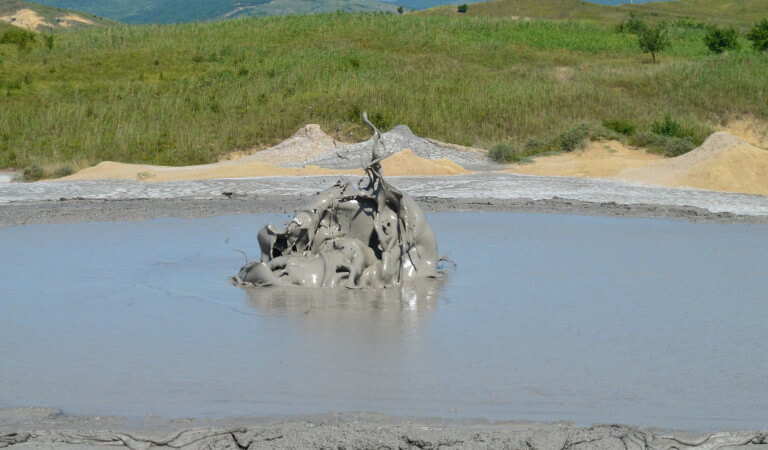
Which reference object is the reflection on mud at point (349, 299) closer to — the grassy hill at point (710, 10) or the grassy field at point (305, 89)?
the grassy field at point (305, 89)

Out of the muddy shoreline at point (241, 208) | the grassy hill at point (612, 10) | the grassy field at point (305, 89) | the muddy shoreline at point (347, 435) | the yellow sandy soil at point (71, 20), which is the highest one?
the yellow sandy soil at point (71, 20)

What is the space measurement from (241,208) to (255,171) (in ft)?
17.3

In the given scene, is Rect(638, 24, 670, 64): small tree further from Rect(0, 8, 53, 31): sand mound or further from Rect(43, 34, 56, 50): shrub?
Rect(0, 8, 53, 31): sand mound

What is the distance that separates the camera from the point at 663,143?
76.5ft

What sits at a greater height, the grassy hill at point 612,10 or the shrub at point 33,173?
the grassy hill at point 612,10

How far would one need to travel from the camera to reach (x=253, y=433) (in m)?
5.36

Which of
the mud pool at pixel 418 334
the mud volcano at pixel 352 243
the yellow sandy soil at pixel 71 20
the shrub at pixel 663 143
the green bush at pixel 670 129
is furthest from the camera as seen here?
the yellow sandy soil at pixel 71 20

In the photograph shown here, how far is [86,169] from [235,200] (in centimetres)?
616

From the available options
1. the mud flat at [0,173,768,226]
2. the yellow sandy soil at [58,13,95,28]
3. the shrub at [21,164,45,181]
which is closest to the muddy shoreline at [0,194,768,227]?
the mud flat at [0,173,768,226]

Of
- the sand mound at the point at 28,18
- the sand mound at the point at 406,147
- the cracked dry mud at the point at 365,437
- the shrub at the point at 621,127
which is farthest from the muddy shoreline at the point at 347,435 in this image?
the sand mound at the point at 28,18

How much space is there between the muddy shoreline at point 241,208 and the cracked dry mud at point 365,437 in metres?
9.14

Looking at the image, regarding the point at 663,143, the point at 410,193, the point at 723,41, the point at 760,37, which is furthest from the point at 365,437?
the point at 723,41

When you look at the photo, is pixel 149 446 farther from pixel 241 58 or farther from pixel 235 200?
pixel 241 58

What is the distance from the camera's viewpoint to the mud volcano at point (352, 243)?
9.76 meters
